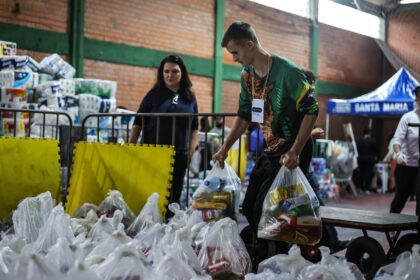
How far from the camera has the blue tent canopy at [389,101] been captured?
11.0 m

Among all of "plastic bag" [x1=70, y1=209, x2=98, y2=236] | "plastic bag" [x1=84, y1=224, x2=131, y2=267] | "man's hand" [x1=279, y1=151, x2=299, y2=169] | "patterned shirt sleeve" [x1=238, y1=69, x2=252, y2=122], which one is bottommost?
"plastic bag" [x1=70, y1=209, x2=98, y2=236]

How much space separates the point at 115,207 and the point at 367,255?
1771 mm

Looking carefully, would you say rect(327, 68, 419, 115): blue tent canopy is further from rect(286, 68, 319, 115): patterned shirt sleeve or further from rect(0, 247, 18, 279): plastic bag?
rect(0, 247, 18, 279): plastic bag

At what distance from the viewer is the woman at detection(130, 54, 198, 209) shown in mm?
4312

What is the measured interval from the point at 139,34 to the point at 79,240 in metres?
7.95

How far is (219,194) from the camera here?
11.2 feet

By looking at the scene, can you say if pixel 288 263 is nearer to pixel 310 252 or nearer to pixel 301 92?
pixel 310 252

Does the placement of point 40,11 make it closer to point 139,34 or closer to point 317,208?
point 139,34

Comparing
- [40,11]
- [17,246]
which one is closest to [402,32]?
[40,11]

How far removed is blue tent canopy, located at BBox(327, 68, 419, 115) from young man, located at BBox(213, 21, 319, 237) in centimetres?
838

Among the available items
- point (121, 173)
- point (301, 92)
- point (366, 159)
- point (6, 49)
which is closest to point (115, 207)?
point (121, 173)

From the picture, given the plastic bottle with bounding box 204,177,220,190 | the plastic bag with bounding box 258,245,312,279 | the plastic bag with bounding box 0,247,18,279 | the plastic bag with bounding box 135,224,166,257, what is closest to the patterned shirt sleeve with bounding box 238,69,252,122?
the plastic bottle with bounding box 204,177,220,190

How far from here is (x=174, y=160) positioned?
13.6 ft

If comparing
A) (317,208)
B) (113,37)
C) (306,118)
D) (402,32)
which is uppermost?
(402,32)
